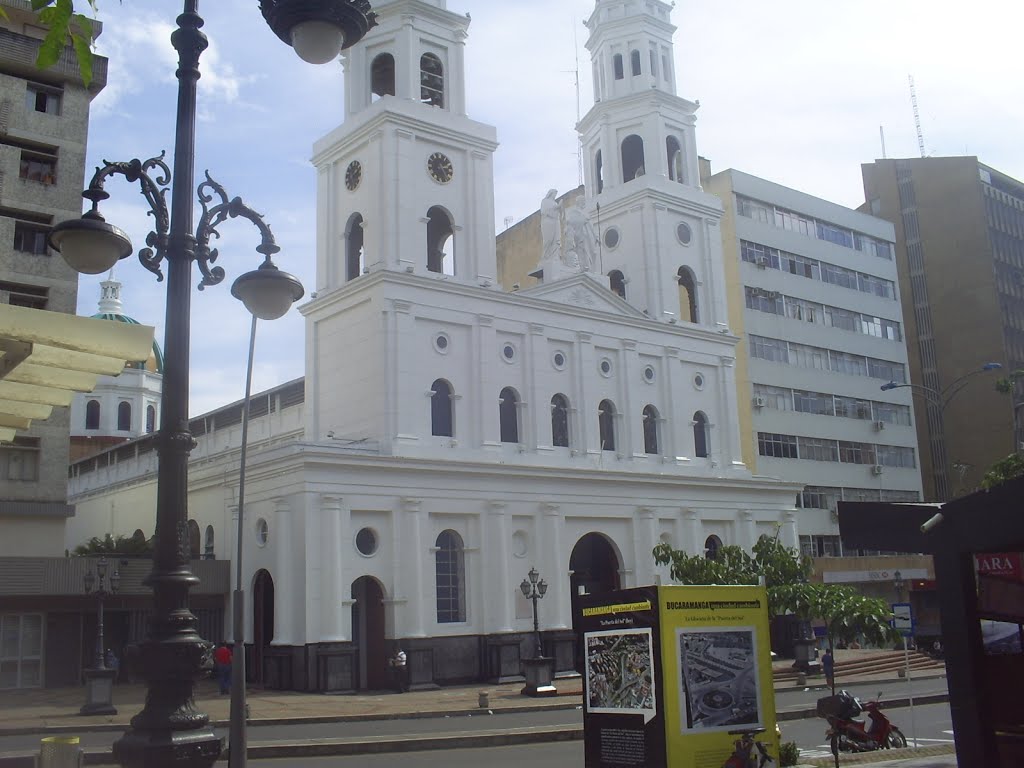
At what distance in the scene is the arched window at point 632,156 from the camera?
159 ft

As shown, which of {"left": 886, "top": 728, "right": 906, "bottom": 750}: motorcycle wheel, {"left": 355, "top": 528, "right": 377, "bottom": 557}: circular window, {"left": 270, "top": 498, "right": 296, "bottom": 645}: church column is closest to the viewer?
{"left": 886, "top": 728, "right": 906, "bottom": 750}: motorcycle wheel

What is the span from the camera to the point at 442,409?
37656 millimetres

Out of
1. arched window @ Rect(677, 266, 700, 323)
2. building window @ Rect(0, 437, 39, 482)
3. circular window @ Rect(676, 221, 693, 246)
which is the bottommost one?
building window @ Rect(0, 437, 39, 482)

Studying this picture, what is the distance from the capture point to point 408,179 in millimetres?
38312

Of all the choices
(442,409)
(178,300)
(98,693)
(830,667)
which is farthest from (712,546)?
(178,300)

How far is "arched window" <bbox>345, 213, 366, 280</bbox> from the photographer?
3950cm

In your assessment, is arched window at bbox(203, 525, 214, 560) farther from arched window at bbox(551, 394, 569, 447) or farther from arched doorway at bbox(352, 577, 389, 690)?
arched window at bbox(551, 394, 569, 447)

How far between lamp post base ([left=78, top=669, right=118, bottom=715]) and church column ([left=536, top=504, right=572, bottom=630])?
628 inches

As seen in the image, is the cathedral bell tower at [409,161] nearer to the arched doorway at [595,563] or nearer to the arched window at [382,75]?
the arched window at [382,75]

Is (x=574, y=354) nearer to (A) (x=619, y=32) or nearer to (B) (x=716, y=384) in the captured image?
(B) (x=716, y=384)

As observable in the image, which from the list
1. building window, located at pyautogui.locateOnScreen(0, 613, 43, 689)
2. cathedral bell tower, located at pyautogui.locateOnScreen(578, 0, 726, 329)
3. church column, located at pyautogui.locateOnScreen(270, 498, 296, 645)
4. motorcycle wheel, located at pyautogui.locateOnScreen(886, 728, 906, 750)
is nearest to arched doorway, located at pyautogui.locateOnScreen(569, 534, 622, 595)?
cathedral bell tower, located at pyautogui.locateOnScreen(578, 0, 726, 329)

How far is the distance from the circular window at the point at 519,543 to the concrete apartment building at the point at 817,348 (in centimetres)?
1933

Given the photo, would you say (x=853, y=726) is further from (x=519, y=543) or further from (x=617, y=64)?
(x=617, y=64)

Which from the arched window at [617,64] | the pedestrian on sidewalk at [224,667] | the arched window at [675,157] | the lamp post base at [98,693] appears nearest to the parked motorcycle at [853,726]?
the lamp post base at [98,693]
